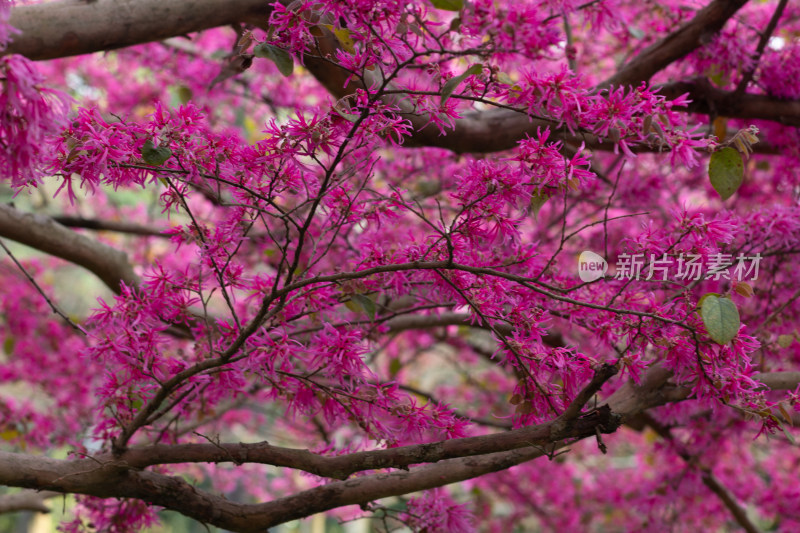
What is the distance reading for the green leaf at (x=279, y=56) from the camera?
1.06 metres

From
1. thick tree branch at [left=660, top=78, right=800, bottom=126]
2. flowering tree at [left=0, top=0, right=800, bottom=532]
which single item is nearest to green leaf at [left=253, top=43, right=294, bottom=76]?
flowering tree at [left=0, top=0, right=800, bottom=532]

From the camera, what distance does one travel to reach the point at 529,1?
178cm

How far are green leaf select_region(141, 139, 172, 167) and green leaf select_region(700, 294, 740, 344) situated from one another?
0.81 m

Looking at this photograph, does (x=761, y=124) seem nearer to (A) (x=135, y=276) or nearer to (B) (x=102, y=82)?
(A) (x=135, y=276)

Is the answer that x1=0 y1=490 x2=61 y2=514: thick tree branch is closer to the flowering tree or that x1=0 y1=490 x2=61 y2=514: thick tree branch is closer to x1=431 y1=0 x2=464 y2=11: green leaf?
the flowering tree

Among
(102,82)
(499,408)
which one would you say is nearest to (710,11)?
(499,408)

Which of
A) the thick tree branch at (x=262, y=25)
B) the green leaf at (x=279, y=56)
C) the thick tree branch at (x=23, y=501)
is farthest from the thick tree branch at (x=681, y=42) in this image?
the thick tree branch at (x=23, y=501)

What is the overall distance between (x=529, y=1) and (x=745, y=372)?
→ 1.07 meters

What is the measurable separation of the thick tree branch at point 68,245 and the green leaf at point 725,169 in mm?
1423

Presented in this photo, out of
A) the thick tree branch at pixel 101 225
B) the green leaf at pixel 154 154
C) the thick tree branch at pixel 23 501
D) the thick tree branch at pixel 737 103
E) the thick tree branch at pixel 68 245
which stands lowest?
the thick tree branch at pixel 23 501

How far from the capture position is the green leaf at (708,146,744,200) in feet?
3.87

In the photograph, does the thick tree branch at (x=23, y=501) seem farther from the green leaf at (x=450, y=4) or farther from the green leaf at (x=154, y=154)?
the green leaf at (x=450, y=4)

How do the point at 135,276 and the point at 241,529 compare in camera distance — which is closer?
the point at 241,529

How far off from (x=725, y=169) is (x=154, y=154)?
0.93 meters
